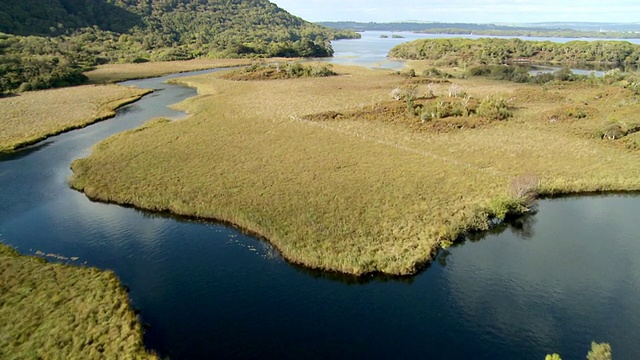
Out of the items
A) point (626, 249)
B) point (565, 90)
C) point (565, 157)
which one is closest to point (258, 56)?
point (565, 90)

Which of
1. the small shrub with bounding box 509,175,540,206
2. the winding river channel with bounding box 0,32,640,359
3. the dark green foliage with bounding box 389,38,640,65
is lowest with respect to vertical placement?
the winding river channel with bounding box 0,32,640,359

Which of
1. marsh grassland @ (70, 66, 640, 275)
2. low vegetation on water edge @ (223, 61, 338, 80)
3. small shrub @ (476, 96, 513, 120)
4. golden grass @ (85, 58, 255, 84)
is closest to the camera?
marsh grassland @ (70, 66, 640, 275)

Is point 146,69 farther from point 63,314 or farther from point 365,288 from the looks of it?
point 365,288

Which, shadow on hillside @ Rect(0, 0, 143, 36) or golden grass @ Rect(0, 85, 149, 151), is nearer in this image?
golden grass @ Rect(0, 85, 149, 151)

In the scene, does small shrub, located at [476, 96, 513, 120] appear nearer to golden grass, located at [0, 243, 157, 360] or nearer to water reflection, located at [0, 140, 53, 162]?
golden grass, located at [0, 243, 157, 360]

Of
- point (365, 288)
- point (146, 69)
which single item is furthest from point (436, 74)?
point (365, 288)

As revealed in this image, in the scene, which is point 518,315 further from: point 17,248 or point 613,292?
point 17,248

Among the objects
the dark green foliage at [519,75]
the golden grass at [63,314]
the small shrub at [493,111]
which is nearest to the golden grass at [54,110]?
the golden grass at [63,314]

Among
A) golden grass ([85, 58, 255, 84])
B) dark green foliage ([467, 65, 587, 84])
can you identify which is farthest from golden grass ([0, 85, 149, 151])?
dark green foliage ([467, 65, 587, 84])

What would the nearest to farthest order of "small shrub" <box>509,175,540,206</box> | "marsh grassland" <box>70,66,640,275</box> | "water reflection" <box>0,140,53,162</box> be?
"marsh grassland" <box>70,66,640,275</box> < "small shrub" <box>509,175,540,206</box> < "water reflection" <box>0,140,53,162</box>
